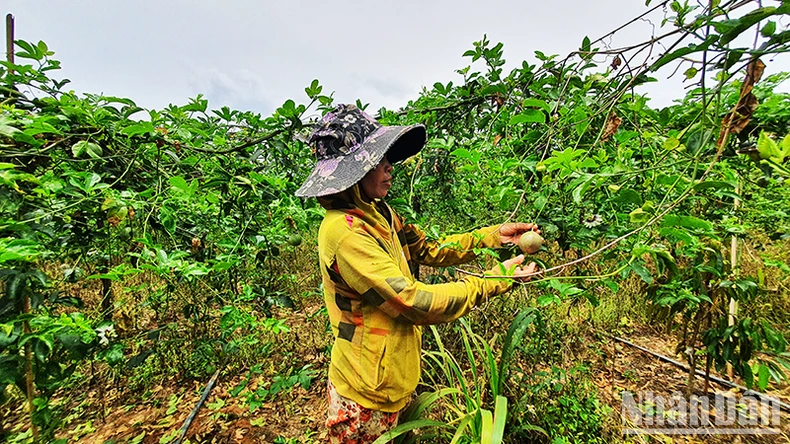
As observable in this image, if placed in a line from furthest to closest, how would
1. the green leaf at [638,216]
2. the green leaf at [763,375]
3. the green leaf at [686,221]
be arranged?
the green leaf at [763,375] < the green leaf at [638,216] < the green leaf at [686,221]

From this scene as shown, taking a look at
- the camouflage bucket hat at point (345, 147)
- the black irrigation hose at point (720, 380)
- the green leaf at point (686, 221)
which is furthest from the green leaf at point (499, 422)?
the black irrigation hose at point (720, 380)

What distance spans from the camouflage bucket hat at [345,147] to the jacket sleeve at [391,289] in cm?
19

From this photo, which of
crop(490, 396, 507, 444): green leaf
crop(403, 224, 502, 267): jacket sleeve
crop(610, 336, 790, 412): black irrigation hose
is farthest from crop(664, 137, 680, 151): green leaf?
crop(610, 336, 790, 412): black irrigation hose

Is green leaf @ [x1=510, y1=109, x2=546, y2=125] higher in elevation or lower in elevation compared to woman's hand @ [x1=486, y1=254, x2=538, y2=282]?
higher

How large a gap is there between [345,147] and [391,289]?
0.50 meters

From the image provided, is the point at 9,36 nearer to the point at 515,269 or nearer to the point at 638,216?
the point at 515,269

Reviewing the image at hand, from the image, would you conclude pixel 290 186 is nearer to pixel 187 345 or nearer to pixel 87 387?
pixel 187 345

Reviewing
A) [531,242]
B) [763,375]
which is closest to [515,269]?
[531,242]

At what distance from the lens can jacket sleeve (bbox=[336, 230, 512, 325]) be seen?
1007mm

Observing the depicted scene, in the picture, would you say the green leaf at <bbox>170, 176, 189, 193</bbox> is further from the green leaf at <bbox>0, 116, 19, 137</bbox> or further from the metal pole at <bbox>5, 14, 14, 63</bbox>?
the metal pole at <bbox>5, 14, 14, 63</bbox>

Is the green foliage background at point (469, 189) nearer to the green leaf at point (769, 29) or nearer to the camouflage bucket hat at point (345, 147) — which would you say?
the green leaf at point (769, 29)

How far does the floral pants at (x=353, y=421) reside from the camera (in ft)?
3.93

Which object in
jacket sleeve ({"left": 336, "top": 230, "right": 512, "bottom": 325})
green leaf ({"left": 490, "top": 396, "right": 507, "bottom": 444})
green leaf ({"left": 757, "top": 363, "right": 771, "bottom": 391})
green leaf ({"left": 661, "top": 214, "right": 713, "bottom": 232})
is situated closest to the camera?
green leaf ({"left": 661, "top": 214, "right": 713, "bottom": 232})

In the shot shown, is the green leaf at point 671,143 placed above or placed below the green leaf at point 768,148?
above
